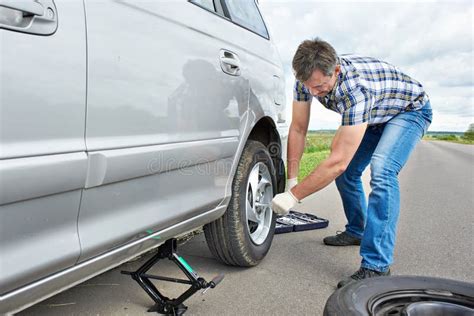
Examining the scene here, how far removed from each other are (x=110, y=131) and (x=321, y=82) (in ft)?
4.63

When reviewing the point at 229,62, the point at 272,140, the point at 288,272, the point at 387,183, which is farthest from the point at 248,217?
the point at 229,62

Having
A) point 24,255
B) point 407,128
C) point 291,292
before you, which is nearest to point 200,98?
point 24,255

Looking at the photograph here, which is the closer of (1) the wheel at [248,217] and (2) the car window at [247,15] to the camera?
(1) the wheel at [248,217]

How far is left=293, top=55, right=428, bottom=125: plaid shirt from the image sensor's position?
2.58m

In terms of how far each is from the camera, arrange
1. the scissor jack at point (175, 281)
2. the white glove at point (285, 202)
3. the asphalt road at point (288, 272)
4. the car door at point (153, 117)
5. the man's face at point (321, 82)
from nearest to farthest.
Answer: the car door at point (153, 117), the scissor jack at point (175, 281), the asphalt road at point (288, 272), the man's face at point (321, 82), the white glove at point (285, 202)

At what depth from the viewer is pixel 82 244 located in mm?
1471

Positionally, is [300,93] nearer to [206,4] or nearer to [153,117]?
[206,4]

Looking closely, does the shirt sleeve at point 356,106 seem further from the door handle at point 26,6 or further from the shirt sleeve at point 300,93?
the door handle at point 26,6

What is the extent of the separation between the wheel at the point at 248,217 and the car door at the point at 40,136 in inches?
51.4

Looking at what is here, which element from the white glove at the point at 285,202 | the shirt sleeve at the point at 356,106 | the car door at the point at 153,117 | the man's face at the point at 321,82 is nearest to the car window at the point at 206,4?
the car door at the point at 153,117

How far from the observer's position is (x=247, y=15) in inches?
120

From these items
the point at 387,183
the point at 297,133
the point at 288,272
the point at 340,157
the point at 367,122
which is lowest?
the point at 288,272

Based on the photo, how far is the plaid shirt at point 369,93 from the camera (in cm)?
258

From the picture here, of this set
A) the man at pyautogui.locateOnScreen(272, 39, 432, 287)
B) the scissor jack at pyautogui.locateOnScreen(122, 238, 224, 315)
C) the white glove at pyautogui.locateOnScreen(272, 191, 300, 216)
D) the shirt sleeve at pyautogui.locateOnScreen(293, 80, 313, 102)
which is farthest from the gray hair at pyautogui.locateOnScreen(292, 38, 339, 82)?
the scissor jack at pyautogui.locateOnScreen(122, 238, 224, 315)
